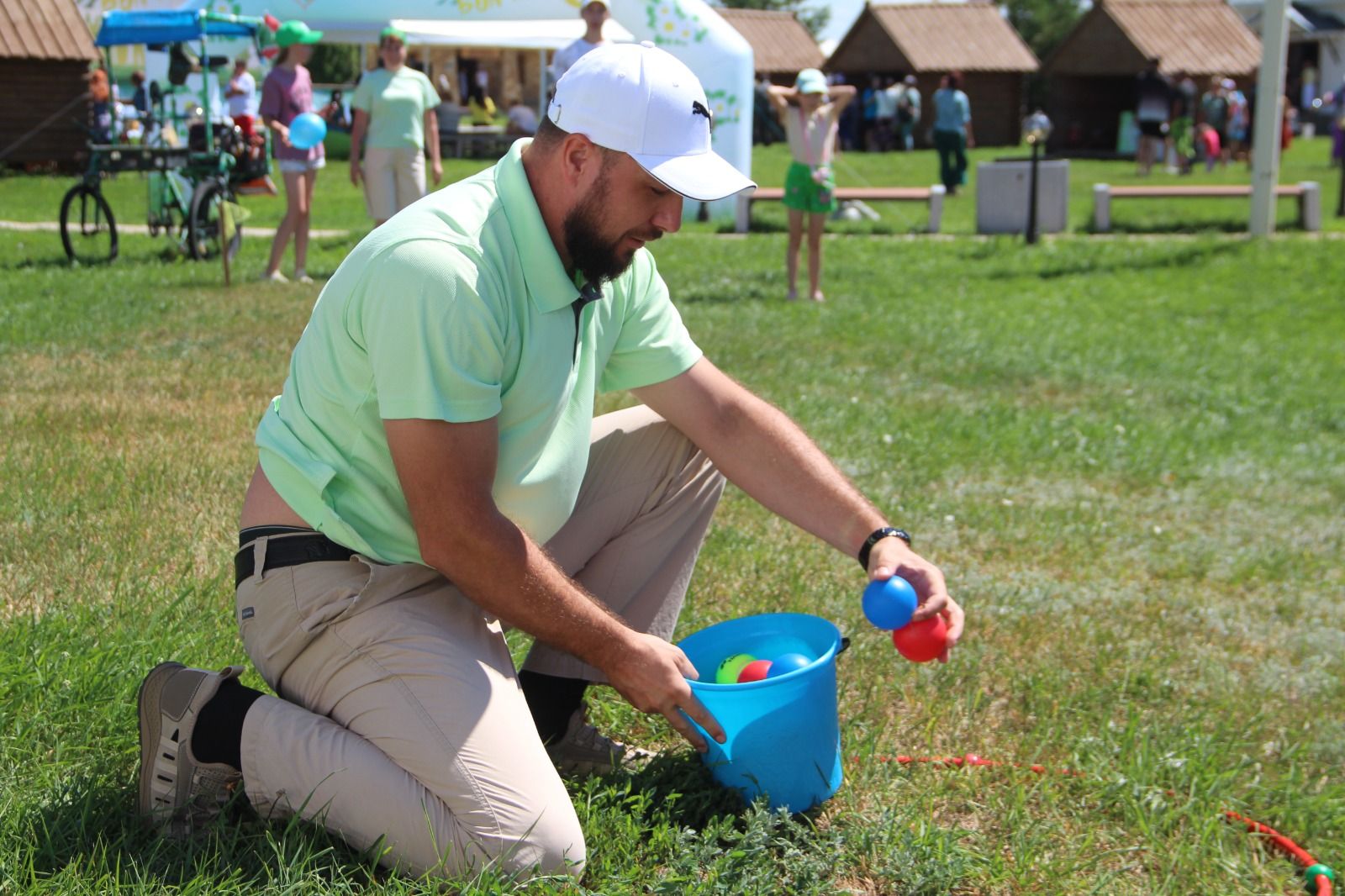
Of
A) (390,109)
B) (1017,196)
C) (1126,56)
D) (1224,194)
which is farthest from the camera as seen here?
(1126,56)

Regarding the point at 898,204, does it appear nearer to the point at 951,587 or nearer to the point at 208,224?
the point at 208,224

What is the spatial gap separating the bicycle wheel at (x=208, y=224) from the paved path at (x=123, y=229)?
6.56 feet

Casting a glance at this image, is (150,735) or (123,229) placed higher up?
(123,229)

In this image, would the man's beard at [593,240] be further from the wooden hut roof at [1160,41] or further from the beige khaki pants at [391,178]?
the wooden hut roof at [1160,41]

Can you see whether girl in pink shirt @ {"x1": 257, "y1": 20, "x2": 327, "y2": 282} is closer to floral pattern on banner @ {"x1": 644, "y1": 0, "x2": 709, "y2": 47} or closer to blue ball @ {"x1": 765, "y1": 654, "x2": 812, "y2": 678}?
floral pattern on banner @ {"x1": 644, "y1": 0, "x2": 709, "y2": 47}

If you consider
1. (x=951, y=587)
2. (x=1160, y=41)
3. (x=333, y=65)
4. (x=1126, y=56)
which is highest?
(x=1160, y=41)

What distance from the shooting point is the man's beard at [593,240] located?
8.45 ft

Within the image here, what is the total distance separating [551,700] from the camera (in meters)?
3.02

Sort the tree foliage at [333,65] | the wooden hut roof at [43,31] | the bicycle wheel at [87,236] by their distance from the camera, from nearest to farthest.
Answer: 1. the bicycle wheel at [87,236]
2. the wooden hut roof at [43,31]
3. the tree foliage at [333,65]

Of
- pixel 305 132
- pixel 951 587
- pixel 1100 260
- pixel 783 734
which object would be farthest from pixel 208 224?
pixel 783 734

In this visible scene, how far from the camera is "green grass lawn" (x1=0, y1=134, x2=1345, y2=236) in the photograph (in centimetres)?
1653

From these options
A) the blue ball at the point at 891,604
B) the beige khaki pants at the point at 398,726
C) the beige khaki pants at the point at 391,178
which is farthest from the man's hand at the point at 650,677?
the beige khaki pants at the point at 391,178

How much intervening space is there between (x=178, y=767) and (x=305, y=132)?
7.94 meters

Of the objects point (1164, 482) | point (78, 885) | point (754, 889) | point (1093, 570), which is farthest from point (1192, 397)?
point (78, 885)
